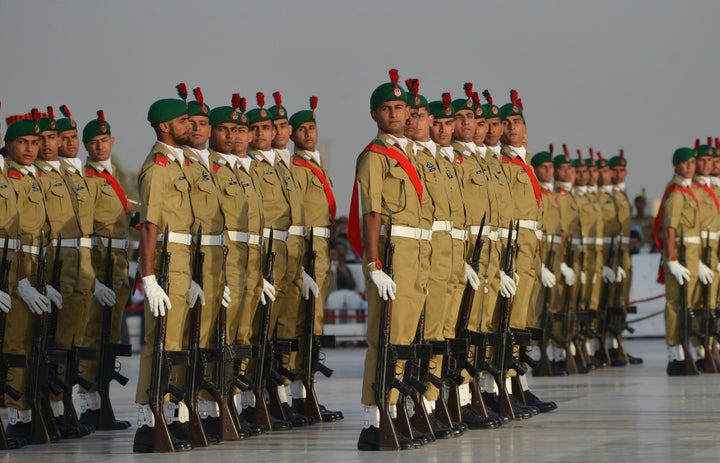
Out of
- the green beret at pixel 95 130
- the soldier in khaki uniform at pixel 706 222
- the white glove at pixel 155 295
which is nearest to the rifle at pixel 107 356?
the green beret at pixel 95 130

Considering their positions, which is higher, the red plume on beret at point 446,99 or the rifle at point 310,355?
the red plume on beret at point 446,99

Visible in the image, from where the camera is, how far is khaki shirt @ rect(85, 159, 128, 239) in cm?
1155

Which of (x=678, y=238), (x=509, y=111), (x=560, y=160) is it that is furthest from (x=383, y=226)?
(x=560, y=160)

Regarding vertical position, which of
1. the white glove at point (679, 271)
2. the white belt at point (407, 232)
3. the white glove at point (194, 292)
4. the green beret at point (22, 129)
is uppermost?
the green beret at point (22, 129)

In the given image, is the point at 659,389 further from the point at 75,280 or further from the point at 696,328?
the point at 75,280

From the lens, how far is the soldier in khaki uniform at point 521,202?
39.9ft

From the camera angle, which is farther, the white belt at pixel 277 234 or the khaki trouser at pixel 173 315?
the white belt at pixel 277 234

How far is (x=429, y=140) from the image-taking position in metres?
10.4

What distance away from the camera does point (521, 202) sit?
40.6 feet

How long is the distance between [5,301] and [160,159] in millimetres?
1314

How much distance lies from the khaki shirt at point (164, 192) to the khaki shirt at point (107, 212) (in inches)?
73.5

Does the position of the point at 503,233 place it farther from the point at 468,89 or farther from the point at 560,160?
the point at 560,160

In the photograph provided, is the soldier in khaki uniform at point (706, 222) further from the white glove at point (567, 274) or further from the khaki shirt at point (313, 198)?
the khaki shirt at point (313, 198)

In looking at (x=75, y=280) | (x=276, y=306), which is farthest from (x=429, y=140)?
(x=75, y=280)
